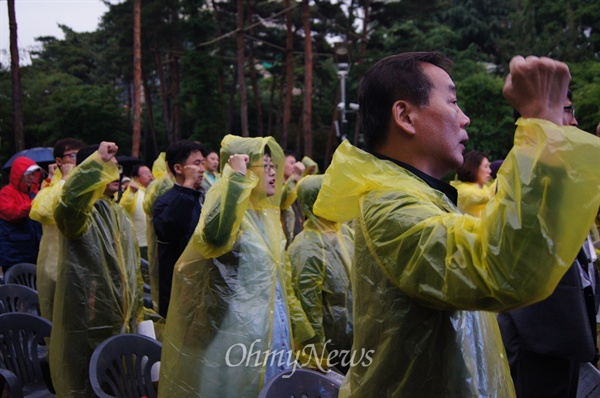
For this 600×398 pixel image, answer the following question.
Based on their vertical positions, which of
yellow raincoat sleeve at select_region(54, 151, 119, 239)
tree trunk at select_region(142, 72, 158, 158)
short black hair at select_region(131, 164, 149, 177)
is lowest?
tree trunk at select_region(142, 72, 158, 158)

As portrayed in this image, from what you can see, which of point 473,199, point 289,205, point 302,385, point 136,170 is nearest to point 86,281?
point 302,385

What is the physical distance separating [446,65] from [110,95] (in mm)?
27848

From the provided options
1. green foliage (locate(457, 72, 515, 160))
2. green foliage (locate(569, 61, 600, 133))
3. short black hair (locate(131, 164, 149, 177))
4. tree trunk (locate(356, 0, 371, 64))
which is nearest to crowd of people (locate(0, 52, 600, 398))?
short black hair (locate(131, 164, 149, 177))

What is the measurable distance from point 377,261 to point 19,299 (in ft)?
12.9

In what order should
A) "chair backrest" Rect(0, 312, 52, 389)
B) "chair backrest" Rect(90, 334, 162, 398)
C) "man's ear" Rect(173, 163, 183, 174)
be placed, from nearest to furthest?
"chair backrest" Rect(90, 334, 162, 398)
"chair backrest" Rect(0, 312, 52, 389)
"man's ear" Rect(173, 163, 183, 174)

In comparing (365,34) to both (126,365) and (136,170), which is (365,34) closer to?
(136,170)

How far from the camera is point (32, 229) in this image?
22.4ft

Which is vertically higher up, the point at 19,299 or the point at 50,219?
the point at 50,219

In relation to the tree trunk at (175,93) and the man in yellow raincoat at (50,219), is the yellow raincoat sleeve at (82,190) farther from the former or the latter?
the tree trunk at (175,93)

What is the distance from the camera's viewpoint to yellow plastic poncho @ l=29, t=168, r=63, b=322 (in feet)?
15.9

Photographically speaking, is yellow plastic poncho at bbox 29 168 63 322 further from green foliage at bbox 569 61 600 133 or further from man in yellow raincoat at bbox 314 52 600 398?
green foliage at bbox 569 61 600 133

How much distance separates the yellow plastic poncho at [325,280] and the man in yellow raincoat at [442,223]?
2.38m

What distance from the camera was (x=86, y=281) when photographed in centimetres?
410

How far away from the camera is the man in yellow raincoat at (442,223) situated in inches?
46.6
